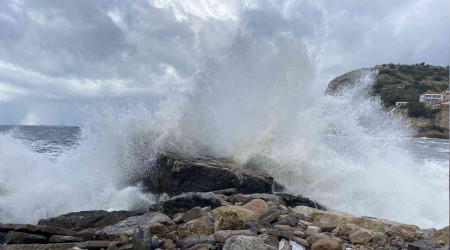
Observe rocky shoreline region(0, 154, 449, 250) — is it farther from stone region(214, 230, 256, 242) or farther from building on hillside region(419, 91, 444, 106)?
building on hillside region(419, 91, 444, 106)

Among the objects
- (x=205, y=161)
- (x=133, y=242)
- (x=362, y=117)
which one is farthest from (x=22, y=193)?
(x=362, y=117)

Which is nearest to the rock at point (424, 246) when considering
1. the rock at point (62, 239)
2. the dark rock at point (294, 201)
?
the dark rock at point (294, 201)

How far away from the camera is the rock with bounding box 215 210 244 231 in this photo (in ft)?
19.3

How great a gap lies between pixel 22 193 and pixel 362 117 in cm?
1098

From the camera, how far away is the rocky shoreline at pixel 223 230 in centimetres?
520

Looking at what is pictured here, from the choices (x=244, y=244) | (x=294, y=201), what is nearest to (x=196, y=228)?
(x=244, y=244)

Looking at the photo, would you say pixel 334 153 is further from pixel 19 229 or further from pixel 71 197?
pixel 19 229

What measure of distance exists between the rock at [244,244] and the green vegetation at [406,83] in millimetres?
5324

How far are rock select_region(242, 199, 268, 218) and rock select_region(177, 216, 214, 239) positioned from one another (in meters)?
1.08

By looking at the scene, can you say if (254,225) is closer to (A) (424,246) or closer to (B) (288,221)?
(B) (288,221)

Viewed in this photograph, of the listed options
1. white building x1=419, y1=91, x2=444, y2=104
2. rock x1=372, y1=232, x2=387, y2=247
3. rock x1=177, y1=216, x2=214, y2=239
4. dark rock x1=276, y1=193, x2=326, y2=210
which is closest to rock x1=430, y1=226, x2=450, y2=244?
rock x1=372, y1=232, x2=387, y2=247

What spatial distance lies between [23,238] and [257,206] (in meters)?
3.56

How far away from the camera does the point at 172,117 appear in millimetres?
12062

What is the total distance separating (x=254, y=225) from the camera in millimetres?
5871
